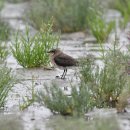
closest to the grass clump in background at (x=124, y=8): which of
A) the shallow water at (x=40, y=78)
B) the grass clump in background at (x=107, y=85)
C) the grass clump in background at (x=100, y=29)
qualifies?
the shallow water at (x=40, y=78)

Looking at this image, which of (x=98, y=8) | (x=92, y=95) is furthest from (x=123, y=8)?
(x=92, y=95)

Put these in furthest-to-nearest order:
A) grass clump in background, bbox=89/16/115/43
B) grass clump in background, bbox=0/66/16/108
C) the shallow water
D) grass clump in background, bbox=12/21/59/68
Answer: grass clump in background, bbox=89/16/115/43, grass clump in background, bbox=12/21/59/68, grass clump in background, bbox=0/66/16/108, the shallow water

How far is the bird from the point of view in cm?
1073

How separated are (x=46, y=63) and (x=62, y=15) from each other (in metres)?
5.73

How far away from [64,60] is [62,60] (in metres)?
0.03

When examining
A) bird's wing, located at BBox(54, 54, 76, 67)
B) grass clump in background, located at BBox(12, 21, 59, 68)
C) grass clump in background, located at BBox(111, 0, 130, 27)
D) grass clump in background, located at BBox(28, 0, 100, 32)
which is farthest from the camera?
Answer: grass clump in background, located at BBox(111, 0, 130, 27)

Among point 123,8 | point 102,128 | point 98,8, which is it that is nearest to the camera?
point 102,128

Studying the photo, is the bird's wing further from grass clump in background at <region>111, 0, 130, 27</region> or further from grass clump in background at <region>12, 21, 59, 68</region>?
grass clump in background at <region>111, 0, 130, 27</region>

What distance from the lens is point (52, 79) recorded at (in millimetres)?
10844

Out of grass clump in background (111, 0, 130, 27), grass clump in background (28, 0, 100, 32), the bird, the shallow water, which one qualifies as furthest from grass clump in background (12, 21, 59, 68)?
grass clump in background (111, 0, 130, 27)

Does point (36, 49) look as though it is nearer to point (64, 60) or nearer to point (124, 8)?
point (64, 60)

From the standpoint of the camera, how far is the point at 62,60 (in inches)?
426

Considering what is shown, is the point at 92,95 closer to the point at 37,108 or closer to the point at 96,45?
the point at 37,108

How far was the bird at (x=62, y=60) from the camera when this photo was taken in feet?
35.2
